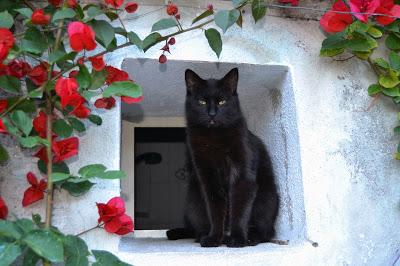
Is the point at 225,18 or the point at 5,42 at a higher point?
the point at 225,18

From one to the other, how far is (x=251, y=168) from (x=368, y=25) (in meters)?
0.64

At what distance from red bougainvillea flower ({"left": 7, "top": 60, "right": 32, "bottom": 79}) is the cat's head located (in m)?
0.66

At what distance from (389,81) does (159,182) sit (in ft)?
5.82

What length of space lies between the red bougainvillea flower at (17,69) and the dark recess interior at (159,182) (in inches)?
62.6

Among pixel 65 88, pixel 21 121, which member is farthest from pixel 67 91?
→ pixel 21 121

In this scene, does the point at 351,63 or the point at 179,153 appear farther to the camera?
the point at 179,153

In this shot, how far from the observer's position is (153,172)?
10.5 ft

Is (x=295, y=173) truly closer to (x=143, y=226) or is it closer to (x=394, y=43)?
(x=394, y=43)

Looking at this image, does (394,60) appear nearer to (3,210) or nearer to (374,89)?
(374,89)

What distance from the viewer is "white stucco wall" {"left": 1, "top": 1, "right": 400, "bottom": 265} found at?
1.57m

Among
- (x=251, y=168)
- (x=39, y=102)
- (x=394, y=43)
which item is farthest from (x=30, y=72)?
(x=394, y=43)

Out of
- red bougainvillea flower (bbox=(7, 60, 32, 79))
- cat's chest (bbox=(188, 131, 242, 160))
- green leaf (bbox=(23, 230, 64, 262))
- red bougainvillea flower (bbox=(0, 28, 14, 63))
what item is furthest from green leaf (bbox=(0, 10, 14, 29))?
cat's chest (bbox=(188, 131, 242, 160))

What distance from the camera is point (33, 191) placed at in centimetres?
146

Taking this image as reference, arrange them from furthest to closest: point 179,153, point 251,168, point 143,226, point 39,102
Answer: point 179,153 < point 143,226 < point 251,168 < point 39,102
